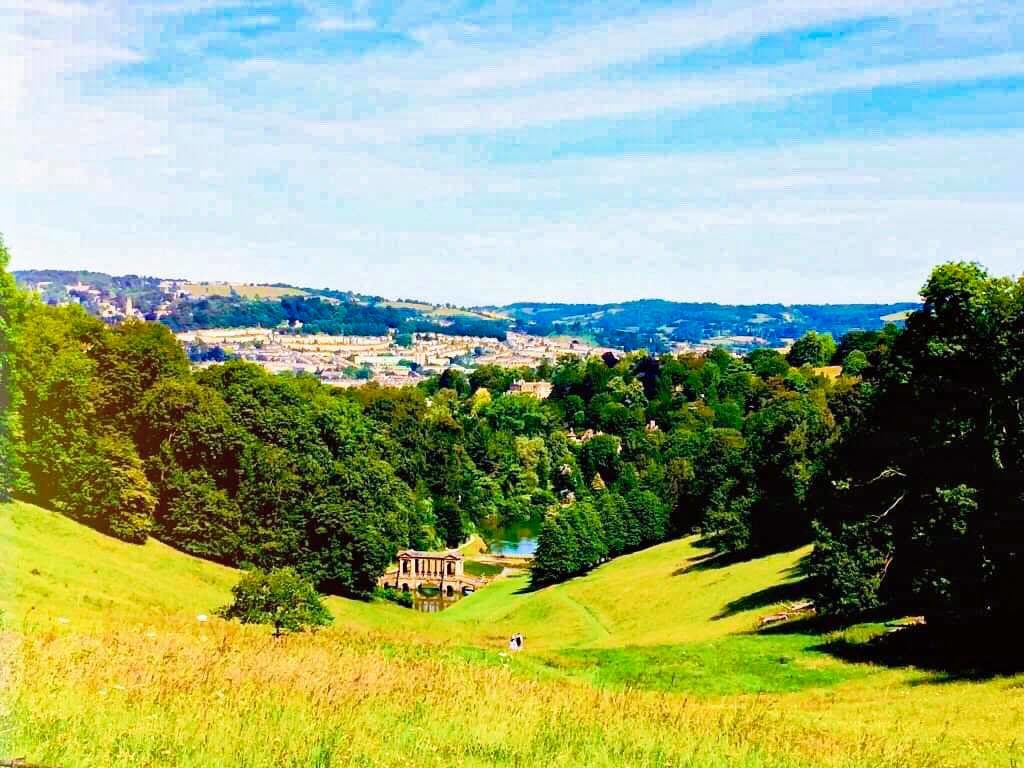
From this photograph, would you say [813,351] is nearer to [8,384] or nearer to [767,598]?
[767,598]

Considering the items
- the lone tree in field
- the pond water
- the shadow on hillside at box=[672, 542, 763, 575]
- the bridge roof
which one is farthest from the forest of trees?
the lone tree in field

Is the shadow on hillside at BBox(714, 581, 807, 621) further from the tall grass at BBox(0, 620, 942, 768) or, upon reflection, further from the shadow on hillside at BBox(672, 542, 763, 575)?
the tall grass at BBox(0, 620, 942, 768)

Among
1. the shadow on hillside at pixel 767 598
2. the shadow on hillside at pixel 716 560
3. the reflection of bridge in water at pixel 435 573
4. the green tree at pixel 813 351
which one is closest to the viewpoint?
the shadow on hillside at pixel 767 598

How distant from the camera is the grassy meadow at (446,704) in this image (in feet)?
33.5

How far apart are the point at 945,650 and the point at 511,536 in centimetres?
9175

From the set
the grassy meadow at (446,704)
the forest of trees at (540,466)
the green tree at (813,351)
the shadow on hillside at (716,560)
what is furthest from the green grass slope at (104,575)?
the green tree at (813,351)

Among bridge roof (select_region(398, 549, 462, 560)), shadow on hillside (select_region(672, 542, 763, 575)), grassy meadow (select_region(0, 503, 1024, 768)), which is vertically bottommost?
bridge roof (select_region(398, 549, 462, 560))

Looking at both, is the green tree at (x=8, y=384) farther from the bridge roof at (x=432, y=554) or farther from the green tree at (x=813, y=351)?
the green tree at (x=813, y=351)

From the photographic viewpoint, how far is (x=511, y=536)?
115875mm

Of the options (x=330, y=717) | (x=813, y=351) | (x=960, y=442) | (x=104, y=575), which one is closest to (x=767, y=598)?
(x=960, y=442)

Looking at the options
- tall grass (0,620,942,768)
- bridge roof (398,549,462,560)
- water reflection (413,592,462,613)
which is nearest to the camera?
tall grass (0,620,942,768)

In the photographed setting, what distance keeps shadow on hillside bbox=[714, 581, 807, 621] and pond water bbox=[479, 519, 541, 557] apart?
5547 centimetres

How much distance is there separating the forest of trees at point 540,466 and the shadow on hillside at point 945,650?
0.66 metres

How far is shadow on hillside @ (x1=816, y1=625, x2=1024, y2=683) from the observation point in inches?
898
